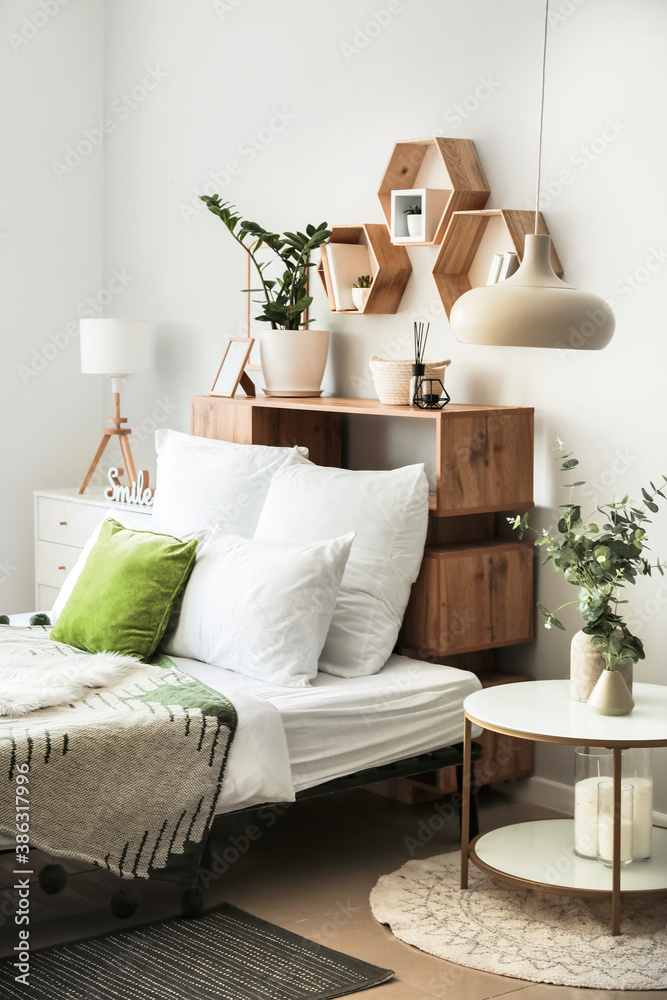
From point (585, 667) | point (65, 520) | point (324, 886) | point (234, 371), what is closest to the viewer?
point (585, 667)

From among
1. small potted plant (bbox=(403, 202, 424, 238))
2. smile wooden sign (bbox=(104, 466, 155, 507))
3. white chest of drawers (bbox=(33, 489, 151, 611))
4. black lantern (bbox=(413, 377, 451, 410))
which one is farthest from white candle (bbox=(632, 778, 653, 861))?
white chest of drawers (bbox=(33, 489, 151, 611))

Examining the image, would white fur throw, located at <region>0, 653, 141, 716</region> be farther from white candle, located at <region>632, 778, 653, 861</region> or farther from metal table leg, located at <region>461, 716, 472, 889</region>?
white candle, located at <region>632, 778, 653, 861</region>

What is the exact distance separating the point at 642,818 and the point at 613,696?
0.30 meters

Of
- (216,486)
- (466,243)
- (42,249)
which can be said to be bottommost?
(216,486)

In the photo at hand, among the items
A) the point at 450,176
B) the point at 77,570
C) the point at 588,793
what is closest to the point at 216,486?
the point at 77,570

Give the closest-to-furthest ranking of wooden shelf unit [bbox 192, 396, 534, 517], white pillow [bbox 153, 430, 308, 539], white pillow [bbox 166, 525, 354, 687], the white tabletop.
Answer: the white tabletop → white pillow [bbox 166, 525, 354, 687] → wooden shelf unit [bbox 192, 396, 534, 517] → white pillow [bbox 153, 430, 308, 539]

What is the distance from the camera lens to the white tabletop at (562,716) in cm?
251

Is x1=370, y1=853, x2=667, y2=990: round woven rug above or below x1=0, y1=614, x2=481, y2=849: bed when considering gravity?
below

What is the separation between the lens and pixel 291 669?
2.95m

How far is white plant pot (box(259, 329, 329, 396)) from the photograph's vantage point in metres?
3.84

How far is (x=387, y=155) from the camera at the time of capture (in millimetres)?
3795

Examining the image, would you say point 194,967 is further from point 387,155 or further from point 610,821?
point 387,155

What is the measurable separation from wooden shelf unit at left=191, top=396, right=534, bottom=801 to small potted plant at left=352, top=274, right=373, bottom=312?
0.42m

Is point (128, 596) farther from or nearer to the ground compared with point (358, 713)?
farther from the ground
